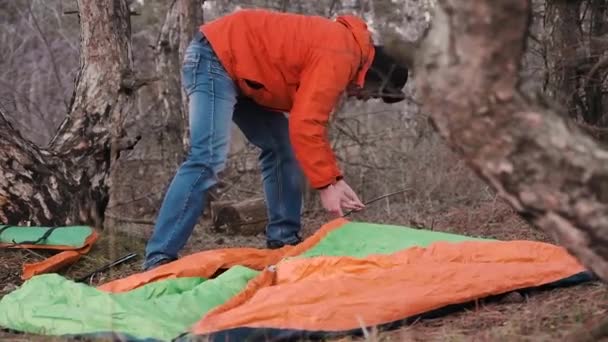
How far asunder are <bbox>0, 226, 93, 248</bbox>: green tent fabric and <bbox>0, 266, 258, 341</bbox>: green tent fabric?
119cm

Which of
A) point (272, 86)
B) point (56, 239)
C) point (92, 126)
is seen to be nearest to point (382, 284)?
point (272, 86)

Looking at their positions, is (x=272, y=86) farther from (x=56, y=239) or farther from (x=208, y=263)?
(x=56, y=239)

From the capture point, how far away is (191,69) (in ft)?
13.9

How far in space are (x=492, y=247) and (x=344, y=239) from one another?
0.76 metres

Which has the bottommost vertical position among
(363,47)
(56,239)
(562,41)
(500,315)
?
(56,239)

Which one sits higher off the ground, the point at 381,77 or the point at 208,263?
the point at 381,77

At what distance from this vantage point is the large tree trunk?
5258mm

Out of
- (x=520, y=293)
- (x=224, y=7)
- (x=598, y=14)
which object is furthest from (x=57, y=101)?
(x=520, y=293)

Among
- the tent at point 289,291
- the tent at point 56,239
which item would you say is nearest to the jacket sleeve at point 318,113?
the tent at point 289,291

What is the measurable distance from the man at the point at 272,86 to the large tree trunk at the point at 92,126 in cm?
138

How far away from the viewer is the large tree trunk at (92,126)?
526 cm

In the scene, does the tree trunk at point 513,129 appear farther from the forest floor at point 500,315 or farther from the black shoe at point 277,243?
the black shoe at point 277,243

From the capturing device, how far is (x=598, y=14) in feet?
19.3

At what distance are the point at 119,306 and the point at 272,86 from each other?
4.49 ft
